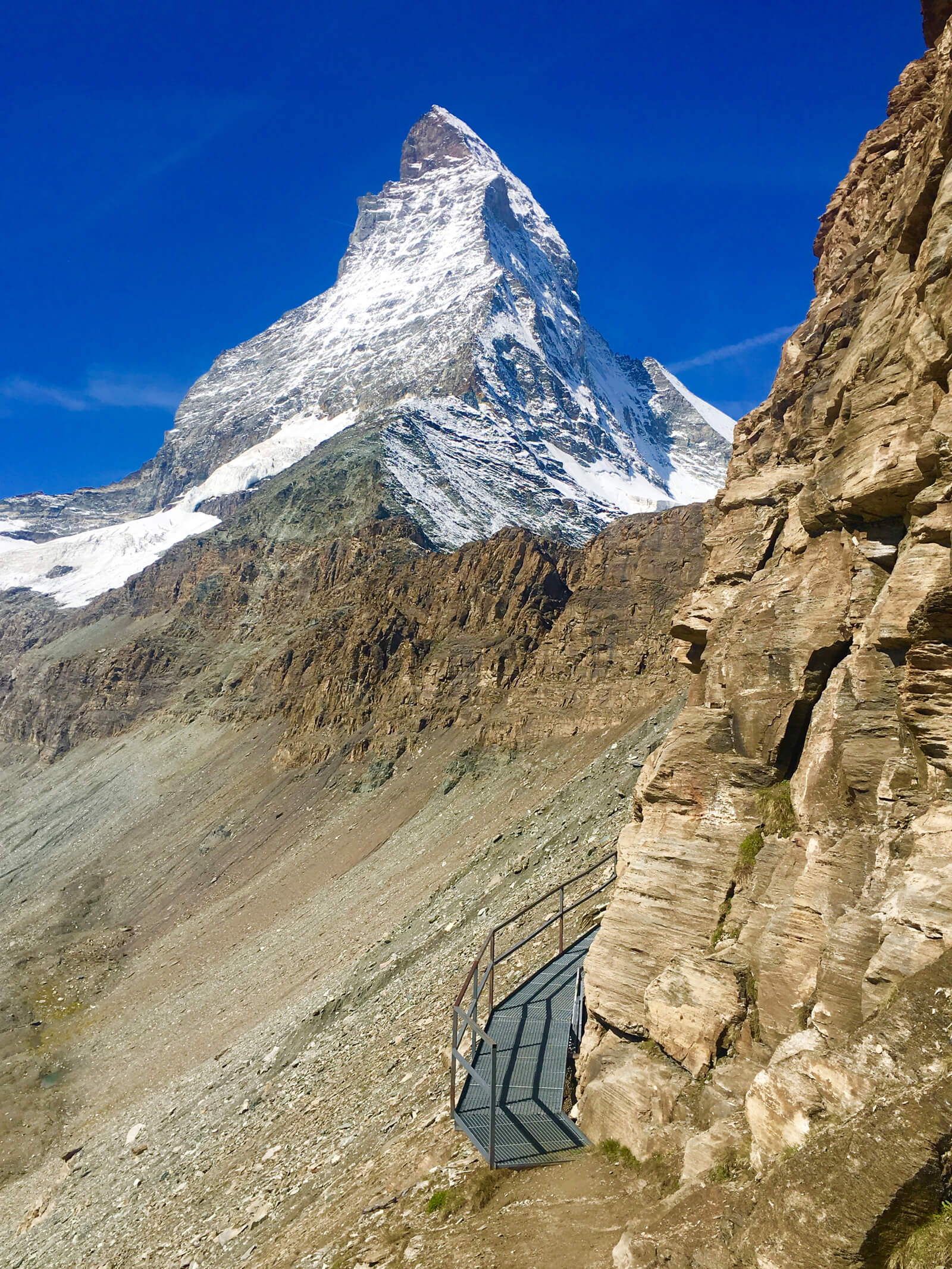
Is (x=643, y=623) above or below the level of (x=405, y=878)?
above

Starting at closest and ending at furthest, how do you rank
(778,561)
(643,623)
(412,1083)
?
(778,561) < (412,1083) < (643,623)

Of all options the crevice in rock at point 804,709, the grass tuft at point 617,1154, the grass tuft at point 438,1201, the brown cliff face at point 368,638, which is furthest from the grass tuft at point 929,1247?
the brown cliff face at point 368,638

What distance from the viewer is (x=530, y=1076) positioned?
1426 cm

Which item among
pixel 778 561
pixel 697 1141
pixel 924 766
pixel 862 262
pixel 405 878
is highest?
pixel 862 262

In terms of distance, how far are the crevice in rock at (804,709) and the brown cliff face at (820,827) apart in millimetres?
31

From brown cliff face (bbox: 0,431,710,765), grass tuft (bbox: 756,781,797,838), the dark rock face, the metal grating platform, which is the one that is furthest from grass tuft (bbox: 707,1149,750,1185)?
brown cliff face (bbox: 0,431,710,765)

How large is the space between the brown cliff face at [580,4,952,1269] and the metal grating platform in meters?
1.25

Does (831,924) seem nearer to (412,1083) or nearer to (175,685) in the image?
(412,1083)

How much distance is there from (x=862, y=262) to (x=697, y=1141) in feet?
65.7

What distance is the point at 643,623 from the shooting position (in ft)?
223

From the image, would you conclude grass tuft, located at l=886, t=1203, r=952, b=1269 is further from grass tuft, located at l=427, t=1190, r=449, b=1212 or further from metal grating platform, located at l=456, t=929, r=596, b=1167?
grass tuft, located at l=427, t=1190, r=449, b=1212

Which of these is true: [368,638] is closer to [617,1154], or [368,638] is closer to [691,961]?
[691,961]

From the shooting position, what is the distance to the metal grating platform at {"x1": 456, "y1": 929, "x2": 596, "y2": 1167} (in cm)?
1191

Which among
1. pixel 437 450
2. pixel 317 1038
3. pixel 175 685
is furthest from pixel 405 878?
pixel 437 450
